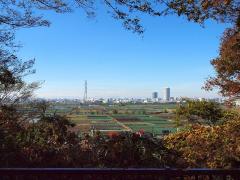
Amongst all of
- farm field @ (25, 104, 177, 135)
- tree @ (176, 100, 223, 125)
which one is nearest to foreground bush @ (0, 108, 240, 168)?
farm field @ (25, 104, 177, 135)

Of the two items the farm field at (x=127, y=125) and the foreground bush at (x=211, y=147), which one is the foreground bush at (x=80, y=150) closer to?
the foreground bush at (x=211, y=147)

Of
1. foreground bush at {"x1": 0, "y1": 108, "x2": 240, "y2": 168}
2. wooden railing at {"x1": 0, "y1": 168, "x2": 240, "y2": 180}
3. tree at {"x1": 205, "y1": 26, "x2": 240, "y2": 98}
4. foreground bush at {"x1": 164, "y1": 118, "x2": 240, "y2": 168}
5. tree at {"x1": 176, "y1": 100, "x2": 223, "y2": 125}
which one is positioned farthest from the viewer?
tree at {"x1": 176, "y1": 100, "x2": 223, "y2": 125}

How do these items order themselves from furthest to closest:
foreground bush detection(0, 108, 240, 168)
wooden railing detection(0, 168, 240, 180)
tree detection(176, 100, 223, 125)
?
tree detection(176, 100, 223, 125) < foreground bush detection(0, 108, 240, 168) < wooden railing detection(0, 168, 240, 180)

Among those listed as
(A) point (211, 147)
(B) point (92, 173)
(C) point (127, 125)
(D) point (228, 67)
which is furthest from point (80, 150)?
(C) point (127, 125)

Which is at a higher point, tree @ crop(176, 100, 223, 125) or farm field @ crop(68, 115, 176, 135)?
tree @ crop(176, 100, 223, 125)

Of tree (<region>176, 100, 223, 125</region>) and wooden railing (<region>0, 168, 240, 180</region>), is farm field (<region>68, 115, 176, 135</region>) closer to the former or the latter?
tree (<region>176, 100, 223, 125</region>)

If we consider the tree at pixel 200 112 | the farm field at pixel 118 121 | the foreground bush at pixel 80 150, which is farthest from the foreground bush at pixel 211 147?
the tree at pixel 200 112

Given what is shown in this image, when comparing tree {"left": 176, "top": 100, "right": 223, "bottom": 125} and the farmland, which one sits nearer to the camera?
the farmland

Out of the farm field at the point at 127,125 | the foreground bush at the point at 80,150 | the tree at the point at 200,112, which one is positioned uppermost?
the tree at the point at 200,112

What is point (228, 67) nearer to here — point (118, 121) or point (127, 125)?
point (127, 125)

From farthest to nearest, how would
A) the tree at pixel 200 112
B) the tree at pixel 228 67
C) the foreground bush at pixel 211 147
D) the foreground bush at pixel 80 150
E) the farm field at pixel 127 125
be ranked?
the tree at pixel 200 112, the farm field at pixel 127 125, the tree at pixel 228 67, the foreground bush at pixel 211 147, the foreground bush at pixel 80 150

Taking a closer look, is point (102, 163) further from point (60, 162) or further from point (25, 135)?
point (25, 135)

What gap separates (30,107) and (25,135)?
1858 centimetres

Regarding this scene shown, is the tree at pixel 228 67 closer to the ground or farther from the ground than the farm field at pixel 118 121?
farther from the ground
